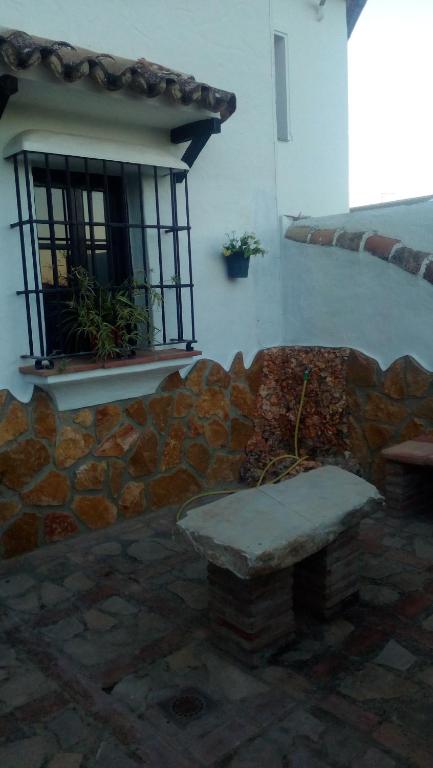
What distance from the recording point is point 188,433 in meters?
4.55

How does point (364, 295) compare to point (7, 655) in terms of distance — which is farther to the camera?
point (364, 295)

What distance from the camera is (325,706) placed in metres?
2.27

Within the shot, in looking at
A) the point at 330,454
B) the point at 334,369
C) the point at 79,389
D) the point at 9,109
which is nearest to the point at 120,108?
the point at 9,109

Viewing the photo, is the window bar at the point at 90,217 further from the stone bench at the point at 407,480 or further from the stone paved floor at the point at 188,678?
the stone bench at the point at 407,480

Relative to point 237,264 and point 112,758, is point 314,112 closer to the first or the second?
point 237,264

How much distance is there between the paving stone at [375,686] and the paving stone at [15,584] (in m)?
1.81

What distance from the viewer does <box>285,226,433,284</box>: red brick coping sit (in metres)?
4.17

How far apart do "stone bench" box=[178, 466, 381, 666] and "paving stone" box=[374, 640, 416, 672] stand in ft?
1.06

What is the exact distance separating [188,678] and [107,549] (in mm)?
1415

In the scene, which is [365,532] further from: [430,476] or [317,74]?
[317,74]

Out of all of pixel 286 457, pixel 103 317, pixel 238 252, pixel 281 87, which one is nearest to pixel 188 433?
pixel 286 457

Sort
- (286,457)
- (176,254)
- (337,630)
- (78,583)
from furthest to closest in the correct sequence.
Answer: (286,457) < (176,254) < (78,583) < (337,630)

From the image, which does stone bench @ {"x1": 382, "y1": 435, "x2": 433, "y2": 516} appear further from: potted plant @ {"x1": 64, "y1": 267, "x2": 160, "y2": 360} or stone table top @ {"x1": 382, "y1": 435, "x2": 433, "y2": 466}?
potted plant @ {"x1": 64, "y1": 267, "x2": 160, "y2": 360}

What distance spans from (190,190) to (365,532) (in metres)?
2.70
